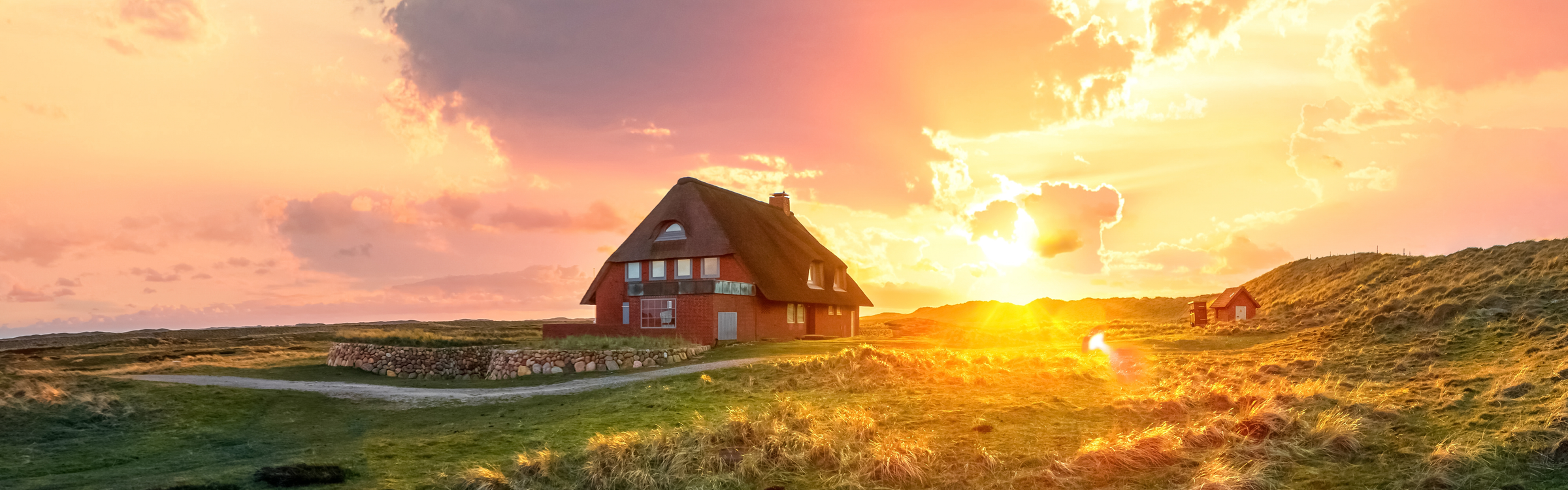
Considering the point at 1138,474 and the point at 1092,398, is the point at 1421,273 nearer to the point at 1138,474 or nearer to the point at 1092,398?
the point at 1092,398

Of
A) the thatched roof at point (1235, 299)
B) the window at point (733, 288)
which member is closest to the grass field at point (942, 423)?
the window at point (733, 288)

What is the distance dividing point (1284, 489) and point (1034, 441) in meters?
3.06

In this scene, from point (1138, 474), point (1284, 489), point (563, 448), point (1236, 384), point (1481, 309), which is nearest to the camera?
point (1284, 489)

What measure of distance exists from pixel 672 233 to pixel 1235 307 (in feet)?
107

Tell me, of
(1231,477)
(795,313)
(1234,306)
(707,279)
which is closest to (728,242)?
(707,279)

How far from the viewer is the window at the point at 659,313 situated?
3700cm

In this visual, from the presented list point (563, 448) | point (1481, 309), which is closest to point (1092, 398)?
point (563, 448)

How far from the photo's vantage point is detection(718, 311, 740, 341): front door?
3597cm

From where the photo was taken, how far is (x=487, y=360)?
30234mm

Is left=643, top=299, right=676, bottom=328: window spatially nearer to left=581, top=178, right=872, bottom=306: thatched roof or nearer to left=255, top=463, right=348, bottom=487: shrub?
left=581, top=178, right=872, bottom=306: thatched roof

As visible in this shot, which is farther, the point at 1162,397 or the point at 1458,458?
the point at 1162,397

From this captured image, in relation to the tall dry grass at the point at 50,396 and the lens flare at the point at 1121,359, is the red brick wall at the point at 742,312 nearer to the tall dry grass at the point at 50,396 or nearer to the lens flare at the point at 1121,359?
the lens flare at the point at 1121,359

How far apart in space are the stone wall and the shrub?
16331 mm

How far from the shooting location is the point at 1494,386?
14.5 m
